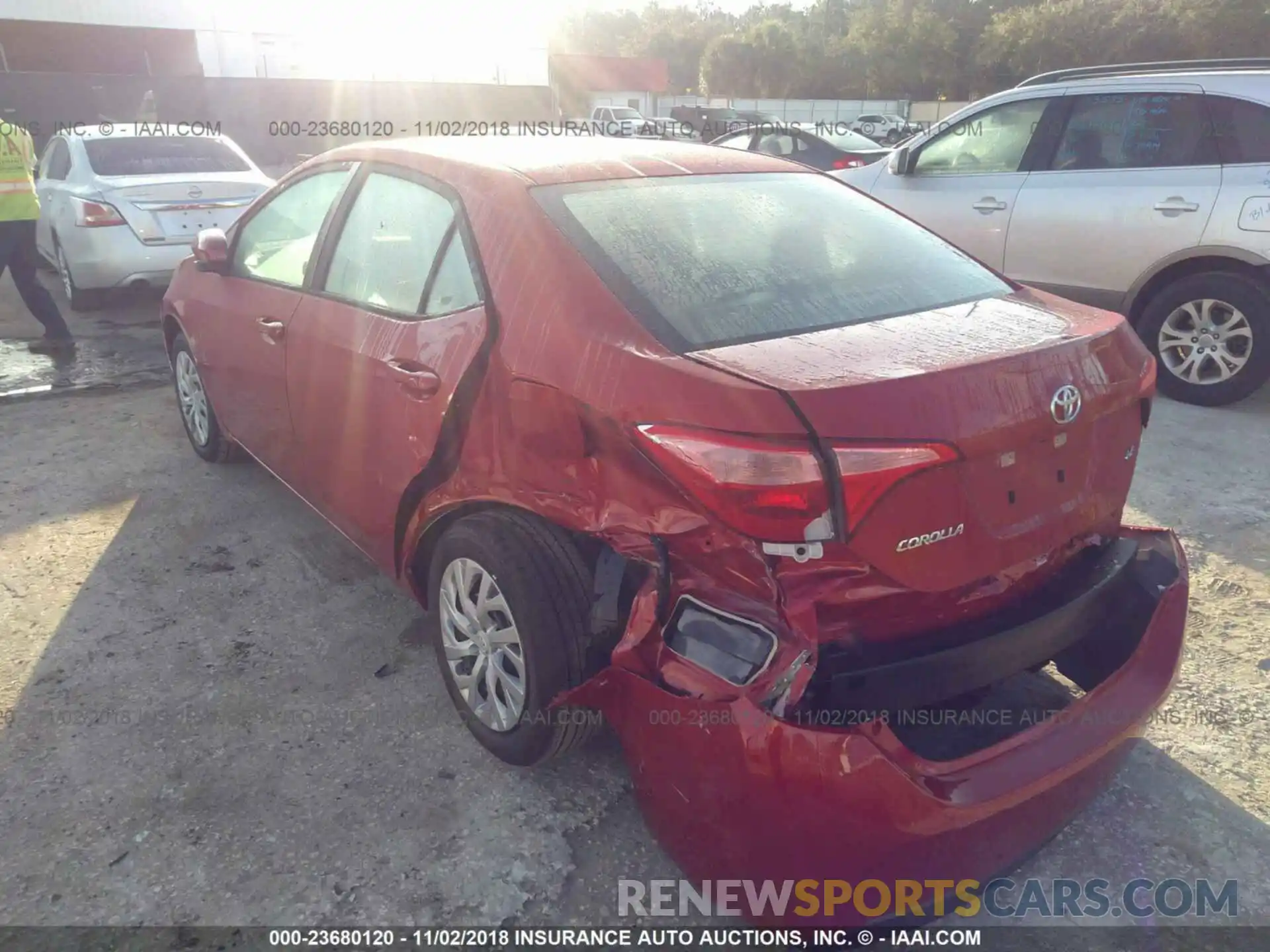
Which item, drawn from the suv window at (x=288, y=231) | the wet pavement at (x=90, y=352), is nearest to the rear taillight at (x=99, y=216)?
the wet pavement at (x=90, y=352)

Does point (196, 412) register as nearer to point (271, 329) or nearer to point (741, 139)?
point (271, 329)

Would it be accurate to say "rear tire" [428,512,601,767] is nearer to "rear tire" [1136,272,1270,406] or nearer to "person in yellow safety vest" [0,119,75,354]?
"rear tire" [1136,272,1270,406]

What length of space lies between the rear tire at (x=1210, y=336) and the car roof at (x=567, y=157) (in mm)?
3286

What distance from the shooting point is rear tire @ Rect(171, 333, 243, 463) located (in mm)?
4348

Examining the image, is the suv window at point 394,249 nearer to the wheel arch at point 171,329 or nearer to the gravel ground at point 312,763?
the gravel ground at point 312,763

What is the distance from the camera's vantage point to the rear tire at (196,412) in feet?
14.3

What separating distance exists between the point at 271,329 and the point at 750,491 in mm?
2276

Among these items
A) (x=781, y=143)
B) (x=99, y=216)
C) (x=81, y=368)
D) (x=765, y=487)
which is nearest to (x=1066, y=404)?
(x=765, y=487)

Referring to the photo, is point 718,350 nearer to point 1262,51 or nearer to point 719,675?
point 719,675

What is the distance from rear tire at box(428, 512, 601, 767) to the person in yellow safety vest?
5769 millimetres

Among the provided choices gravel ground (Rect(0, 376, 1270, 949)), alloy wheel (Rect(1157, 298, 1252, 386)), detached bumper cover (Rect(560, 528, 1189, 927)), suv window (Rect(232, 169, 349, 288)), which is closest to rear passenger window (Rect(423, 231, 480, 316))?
suv window (Rect(232, 169, 349, 288))

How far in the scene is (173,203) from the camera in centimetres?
Answer: 709

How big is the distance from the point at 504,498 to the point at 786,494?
33.4 inches

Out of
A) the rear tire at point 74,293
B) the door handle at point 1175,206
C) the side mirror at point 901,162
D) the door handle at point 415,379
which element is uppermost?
the side mirror at point 901,162
